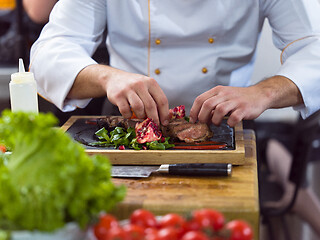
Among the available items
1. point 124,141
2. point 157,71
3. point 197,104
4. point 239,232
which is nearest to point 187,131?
point 197,104

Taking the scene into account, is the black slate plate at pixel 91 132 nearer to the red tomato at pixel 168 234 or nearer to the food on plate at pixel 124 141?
the food on plate at pixel 124 141

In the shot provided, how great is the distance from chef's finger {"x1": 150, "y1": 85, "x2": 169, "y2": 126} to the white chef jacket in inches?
15.8

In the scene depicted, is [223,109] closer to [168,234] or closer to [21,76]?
[21,76]

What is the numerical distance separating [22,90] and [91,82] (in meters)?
0.28

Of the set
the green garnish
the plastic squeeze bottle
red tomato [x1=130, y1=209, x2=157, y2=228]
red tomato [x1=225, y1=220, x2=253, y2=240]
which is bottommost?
the green garnish

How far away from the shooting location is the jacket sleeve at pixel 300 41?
1.65 metres

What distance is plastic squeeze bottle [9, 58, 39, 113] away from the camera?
54.5 inches

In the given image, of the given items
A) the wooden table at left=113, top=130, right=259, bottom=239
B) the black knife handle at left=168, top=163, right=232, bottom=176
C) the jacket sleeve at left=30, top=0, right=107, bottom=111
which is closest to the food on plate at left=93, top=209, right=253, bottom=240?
the wooden table at left=113, top=130, right=259, bottom=239

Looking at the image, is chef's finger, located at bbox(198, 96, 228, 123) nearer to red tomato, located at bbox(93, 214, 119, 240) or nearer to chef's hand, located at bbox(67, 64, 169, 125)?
chef's hand, located at bbox(67, 64, 169, 125)

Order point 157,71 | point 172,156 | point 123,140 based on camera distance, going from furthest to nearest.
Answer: point 157,71 < point 123,140 < point 172,156

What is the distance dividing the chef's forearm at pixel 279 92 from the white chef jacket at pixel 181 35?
17 cm

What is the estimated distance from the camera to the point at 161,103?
1.45m

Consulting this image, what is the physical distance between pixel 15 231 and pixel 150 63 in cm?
123

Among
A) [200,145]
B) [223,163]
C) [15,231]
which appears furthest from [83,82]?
[15,231]
